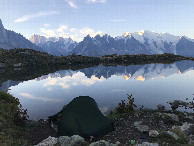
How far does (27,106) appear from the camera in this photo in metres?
23.6

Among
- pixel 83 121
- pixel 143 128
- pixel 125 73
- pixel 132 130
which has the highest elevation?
pixel 125 73

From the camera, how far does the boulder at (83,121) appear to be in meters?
12.6

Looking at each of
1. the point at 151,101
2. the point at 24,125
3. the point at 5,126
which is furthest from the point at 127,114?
the point at 5,126

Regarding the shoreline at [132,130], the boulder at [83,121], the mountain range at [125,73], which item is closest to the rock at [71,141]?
the shoreline at [132,130]

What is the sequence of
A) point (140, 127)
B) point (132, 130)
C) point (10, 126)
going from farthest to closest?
point (10, 126)
point (140, 127)
point (132, 130)

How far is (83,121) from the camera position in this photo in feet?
42.1

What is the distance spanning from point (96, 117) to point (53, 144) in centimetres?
368

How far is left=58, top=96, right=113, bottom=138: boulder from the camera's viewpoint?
41.5 feet

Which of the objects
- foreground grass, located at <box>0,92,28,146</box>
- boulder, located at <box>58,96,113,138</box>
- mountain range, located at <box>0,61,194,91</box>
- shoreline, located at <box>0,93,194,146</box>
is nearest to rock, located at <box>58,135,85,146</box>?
shoreline, located at <box>0,93,194,146</box>

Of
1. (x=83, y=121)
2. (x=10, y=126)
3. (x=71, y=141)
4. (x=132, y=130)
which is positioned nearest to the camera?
(x=71, y=141)

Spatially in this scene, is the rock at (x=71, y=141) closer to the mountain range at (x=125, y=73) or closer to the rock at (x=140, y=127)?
the rock at (x=140, y=127)

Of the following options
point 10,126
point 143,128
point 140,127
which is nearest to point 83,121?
point 140,127

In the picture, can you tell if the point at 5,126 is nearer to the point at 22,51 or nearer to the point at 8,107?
the point at 8,107

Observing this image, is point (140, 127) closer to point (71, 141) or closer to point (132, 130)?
point (132, 130)
